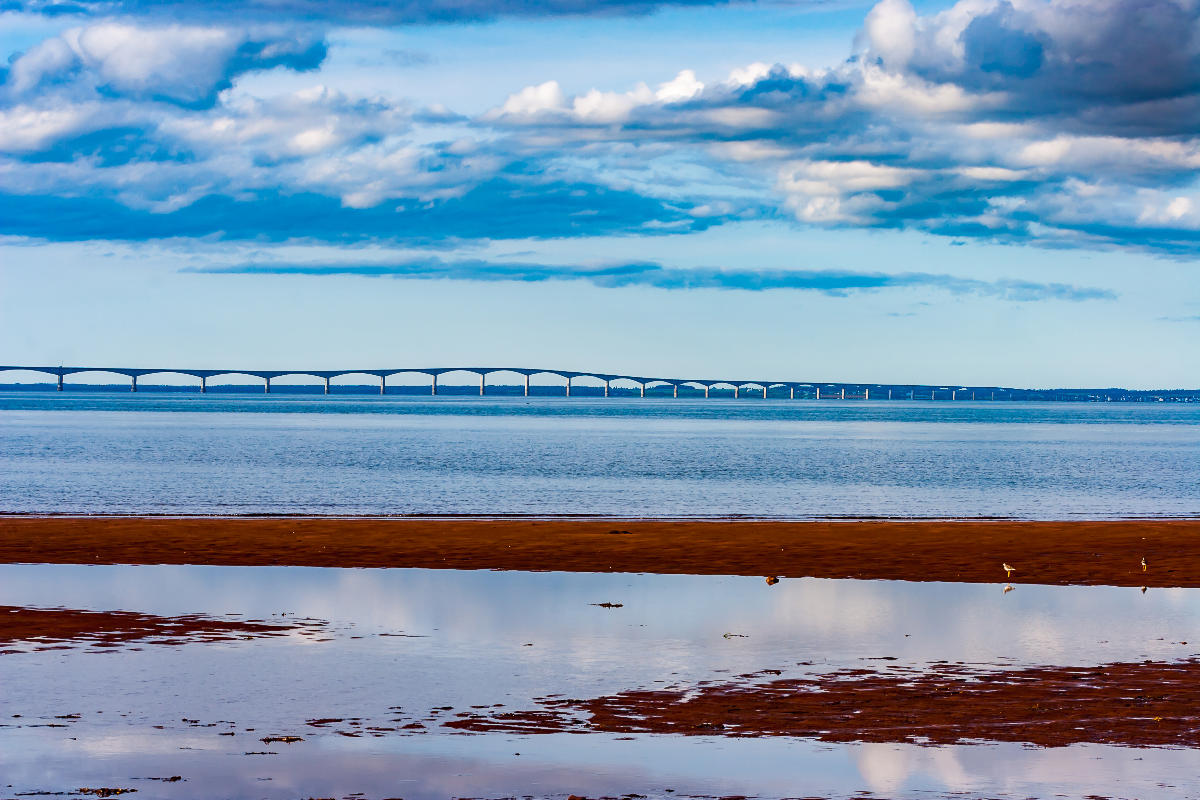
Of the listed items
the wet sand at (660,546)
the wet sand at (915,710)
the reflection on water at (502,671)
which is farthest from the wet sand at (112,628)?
the wet sand at (660,546)

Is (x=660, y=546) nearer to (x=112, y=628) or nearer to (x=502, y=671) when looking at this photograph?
(x=112, y=628)

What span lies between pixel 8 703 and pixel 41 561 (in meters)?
17.2

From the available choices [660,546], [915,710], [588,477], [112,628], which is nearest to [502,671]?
[915,710]

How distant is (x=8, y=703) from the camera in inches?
622

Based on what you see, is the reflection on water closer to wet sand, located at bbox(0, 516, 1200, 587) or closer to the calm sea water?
wet sand, located at bbox(0, 516, 1200, 587)

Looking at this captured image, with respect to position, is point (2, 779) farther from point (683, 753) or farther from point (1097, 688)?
point (1097, 688)

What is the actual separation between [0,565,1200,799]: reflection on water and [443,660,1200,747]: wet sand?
0.50 m

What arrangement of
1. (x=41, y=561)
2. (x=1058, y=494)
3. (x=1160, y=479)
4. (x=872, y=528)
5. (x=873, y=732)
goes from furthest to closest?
(x=1160, y=479) → (x=1058, y=494) → (x=872, y=528) → (x=41, y=561) → (x=873, y=732)

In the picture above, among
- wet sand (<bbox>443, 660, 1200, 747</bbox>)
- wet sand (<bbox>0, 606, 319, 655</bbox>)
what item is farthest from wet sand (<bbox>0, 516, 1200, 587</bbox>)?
wet sand (<bbox>443, 660, 1200, 747</bbox>)

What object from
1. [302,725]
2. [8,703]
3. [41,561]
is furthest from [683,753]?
[41,561]

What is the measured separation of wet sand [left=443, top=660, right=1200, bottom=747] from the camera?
14836mm

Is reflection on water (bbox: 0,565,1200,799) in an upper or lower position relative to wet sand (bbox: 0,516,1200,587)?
upper

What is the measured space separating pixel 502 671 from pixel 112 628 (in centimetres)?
729

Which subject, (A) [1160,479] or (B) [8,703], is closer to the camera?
(B) [8,703]
